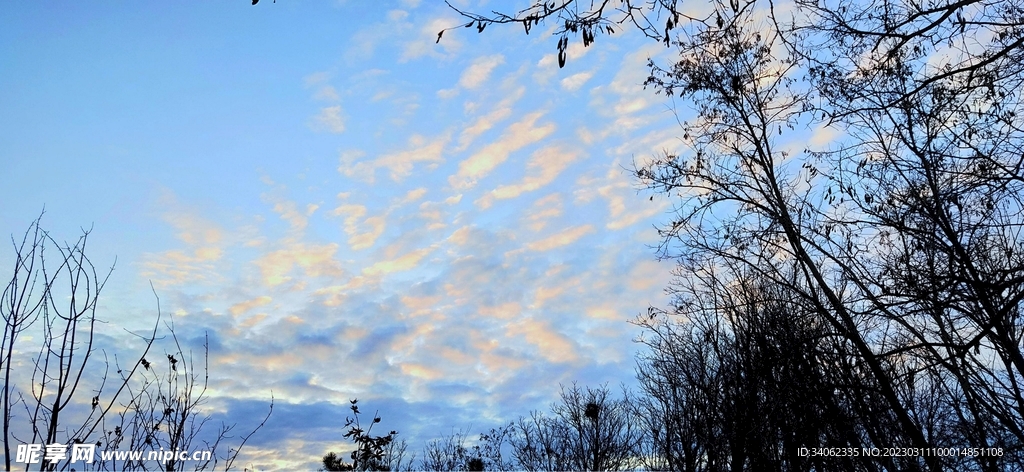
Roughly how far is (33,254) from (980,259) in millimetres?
8343

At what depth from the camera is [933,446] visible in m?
7.68

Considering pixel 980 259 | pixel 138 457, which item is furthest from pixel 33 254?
pixel 980 259

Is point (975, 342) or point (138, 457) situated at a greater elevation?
point (975, 342)

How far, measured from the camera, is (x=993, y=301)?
597 centimetres

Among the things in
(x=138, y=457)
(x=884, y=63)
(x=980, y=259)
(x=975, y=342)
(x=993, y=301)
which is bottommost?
(x=138, y=457)

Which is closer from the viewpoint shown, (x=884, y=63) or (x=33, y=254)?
(x=33, y=254)

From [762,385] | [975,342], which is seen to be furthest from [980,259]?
[762,385]

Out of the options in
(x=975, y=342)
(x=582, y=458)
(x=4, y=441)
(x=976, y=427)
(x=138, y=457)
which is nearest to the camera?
(x=4, y=441)

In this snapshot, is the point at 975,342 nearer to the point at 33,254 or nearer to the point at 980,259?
the point at 980,259

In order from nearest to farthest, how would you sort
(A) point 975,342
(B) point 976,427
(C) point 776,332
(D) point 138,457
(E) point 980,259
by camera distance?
1. (D) point 138,457
2. (A) point 975,342
3. (E) point 980,259
4. (B) point 976,427
5. (C) point 776,332

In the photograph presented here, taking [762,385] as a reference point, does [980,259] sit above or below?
above

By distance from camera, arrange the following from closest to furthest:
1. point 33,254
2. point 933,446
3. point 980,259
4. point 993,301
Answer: point 33,254
point 993,301
point 980,259
point 933,446

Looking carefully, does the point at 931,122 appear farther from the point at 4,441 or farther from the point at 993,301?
the point at 4,441

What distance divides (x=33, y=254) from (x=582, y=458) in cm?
2039
